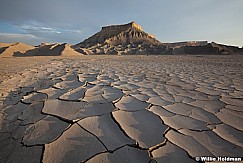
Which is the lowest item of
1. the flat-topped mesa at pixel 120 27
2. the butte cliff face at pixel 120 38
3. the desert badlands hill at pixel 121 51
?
the desert badlands hill at pixel 121 51

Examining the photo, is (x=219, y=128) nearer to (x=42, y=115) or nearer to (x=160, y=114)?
(x=160, y=114)

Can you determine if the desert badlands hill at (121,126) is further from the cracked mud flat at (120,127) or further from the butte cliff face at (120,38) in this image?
the butte cliff face at (120,38)

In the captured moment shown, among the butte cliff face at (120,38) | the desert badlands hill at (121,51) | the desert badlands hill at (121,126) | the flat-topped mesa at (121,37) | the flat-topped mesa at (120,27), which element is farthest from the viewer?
the flat-topped mesa at (120,27)

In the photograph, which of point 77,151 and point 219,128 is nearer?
point 77,151

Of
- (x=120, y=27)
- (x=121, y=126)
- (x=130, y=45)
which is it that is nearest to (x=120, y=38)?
(x=130, y=45)

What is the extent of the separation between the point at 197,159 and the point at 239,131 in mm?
545

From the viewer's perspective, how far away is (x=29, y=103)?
1.83 meters

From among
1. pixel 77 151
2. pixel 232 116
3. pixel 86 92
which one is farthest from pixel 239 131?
pixel 86 92

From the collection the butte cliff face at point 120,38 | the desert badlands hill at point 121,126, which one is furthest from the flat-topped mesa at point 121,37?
the desert badlands hill at point 121,126

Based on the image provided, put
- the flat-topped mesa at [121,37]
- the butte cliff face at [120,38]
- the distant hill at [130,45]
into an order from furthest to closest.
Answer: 1. the flat-topped mesa at [121,37]
2. the butte cliff face at [120,38]
3. the distant hill at [130,45]

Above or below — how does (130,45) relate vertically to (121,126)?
above

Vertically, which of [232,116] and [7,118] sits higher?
[232,116]

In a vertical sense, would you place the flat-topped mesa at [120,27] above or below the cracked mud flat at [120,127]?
above

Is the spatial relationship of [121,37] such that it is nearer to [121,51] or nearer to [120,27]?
[120,27]
